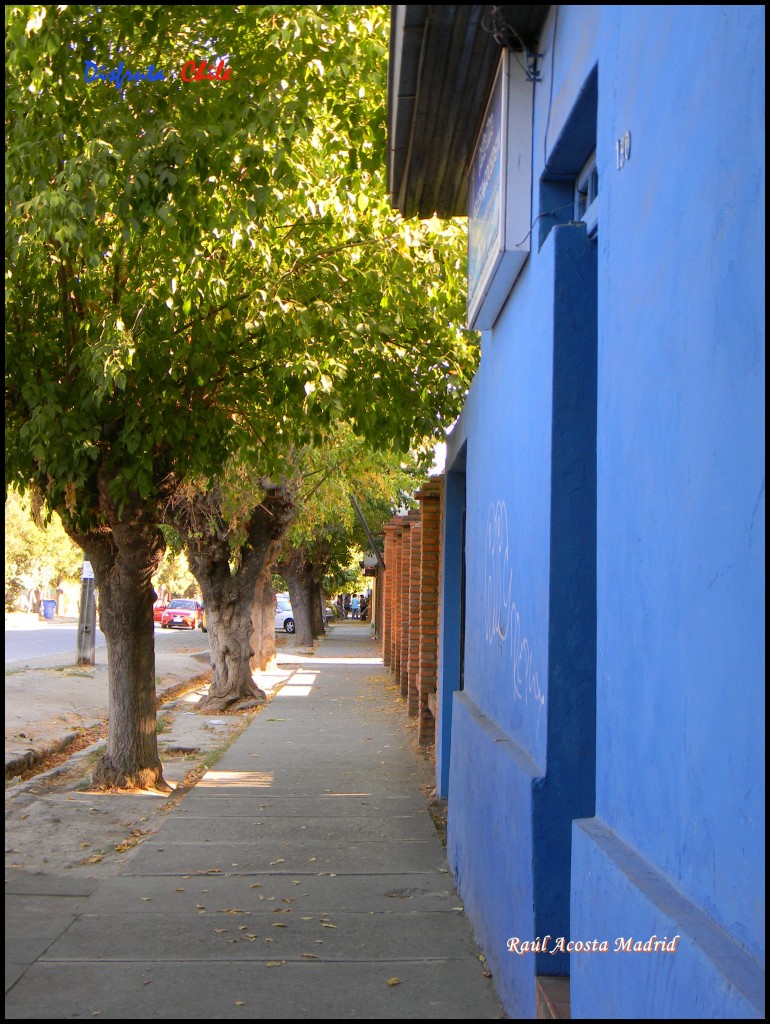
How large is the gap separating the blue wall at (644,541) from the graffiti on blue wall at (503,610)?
1.4 inches

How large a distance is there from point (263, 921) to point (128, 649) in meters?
5.00

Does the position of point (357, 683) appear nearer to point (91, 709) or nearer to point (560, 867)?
point (91, 709)

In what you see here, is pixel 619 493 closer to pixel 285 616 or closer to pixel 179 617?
pixel 179 617

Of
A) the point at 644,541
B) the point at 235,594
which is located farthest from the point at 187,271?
the point at 235,594

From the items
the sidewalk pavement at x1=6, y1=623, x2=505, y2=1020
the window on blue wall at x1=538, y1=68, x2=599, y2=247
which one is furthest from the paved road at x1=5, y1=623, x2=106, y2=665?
the window on blue wall at x1=538, y1=68, x2=599, y2=247

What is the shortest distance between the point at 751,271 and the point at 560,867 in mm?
2708

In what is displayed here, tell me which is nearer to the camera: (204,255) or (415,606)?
(204,255)

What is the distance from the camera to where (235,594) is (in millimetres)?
18234

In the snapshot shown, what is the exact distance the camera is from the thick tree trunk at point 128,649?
10609 mm

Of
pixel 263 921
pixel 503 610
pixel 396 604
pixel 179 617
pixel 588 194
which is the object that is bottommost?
pixel 179 617

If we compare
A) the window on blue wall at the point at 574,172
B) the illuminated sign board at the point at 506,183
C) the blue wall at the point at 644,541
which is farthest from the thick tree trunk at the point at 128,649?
the window on blue wall at the point at 574,172

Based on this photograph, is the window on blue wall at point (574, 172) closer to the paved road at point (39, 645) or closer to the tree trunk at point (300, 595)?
the paved road at point (39, 645)

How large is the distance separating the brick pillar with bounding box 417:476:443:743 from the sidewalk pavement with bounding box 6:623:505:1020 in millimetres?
2082

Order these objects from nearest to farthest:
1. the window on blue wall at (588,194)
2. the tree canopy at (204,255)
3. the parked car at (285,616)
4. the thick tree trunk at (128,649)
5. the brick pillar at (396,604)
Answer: the window on blue wall at (588,194), the tree canopy at (204,255), the thick tree trunk at (128,649), the brick pillar at (396,604), the parked car at (285,616)
